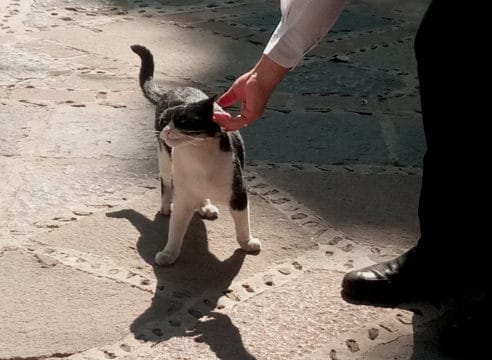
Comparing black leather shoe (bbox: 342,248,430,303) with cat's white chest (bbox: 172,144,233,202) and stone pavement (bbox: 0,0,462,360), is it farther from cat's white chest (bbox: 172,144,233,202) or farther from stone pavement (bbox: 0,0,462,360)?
cat's white chest (bbox: 172,144,233,202)

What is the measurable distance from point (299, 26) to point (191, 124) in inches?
15.4

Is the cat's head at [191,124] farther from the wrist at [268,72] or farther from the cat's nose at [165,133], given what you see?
the wrist at [268,72]

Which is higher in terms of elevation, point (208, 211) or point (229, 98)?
point (229, 98)

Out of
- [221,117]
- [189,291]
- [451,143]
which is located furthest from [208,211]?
[451,143]

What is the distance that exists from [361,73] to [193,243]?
1656mm

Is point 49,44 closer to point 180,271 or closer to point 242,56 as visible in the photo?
point 242,56

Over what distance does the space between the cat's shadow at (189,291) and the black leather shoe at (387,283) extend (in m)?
0.33

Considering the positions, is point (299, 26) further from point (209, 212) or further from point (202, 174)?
point (209, 212)

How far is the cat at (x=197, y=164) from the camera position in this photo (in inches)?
101

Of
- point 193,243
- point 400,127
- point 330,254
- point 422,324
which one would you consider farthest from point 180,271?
point 400,127

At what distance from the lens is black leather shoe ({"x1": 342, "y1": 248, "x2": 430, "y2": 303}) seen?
8.63 feet

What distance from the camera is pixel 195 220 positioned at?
304 centimetres

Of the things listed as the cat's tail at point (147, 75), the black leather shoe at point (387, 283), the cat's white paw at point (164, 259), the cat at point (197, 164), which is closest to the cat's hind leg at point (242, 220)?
the cat at point (197, 164)

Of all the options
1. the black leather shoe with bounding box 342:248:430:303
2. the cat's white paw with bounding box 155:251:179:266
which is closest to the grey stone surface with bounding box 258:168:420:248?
the black leather shoe with bounding box 342:248:430:303
